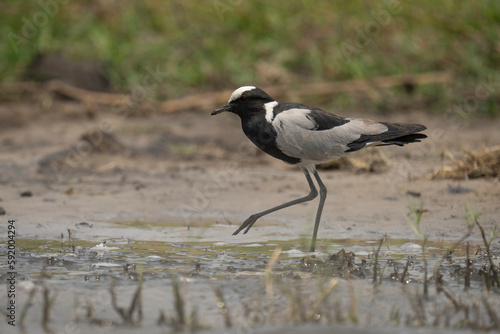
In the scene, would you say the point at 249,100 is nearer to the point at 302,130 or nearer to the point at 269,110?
the point at 269,110

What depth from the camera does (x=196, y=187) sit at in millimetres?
6754

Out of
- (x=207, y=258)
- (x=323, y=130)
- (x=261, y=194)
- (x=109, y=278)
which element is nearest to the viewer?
(x=109, y=278)

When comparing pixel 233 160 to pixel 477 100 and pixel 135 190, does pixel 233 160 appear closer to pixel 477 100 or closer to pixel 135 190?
pixel 135 190

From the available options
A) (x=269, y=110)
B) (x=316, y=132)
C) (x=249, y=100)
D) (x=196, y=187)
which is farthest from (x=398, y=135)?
(x=196, y=187)

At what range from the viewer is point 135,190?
673cm

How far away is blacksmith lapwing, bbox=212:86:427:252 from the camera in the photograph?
5.04 m

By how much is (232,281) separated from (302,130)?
4.18ft

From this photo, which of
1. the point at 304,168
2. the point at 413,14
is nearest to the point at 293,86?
the point at 413,14

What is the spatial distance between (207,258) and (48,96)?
5.45 meters

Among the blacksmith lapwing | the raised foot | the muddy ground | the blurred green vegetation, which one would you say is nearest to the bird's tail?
the blacksmith lapwing

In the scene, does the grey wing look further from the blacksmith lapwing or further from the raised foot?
the raised foot

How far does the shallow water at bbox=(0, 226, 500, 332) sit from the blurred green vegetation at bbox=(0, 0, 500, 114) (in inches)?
184

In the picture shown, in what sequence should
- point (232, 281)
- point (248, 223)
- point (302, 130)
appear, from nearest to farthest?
point (232, 281)
point (302, 130)
point (248, 223)

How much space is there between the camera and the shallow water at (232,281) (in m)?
3.56
